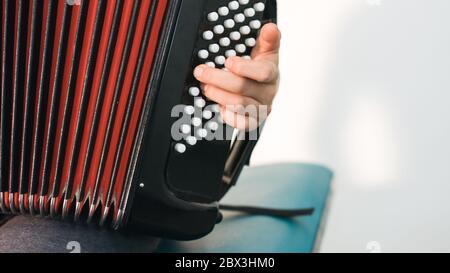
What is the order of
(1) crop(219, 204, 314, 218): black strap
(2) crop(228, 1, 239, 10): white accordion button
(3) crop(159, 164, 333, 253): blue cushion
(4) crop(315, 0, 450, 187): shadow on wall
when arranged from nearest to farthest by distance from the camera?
(2) crop(228, 1, 239, 10): white accordion button
(3) crop(159, 164, 333, 253): blue cushion
(1) crop(219, 204, 314, 218): black strap
(4) crop(315, 0, 450, 187): shadow on wall

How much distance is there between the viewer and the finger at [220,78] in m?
0.75

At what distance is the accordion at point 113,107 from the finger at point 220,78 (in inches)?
0.6

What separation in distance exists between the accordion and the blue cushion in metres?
0.15

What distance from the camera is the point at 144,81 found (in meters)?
0.79

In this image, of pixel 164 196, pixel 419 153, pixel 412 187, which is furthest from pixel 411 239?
pixel 164 196

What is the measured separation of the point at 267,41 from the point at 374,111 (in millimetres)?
1040

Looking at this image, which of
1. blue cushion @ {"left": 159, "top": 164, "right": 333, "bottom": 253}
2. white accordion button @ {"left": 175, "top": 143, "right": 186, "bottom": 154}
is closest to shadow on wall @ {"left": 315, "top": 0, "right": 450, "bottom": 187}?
blue cushion @ {"left": 159, "top": 164, "right": 333, "bottom": 253}

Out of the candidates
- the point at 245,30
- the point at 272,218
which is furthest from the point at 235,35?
the point at 272,218

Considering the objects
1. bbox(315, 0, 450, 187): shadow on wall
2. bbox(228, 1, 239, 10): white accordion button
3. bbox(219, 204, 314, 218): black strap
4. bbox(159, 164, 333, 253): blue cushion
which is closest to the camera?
bbox(228, 1, 239, 10): white accordion button

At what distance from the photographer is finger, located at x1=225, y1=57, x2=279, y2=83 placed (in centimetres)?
76

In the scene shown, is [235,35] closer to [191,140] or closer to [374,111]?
[191,140]

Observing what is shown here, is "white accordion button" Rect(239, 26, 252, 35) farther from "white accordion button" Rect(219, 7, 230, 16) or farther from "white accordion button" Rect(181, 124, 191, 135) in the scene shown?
"white accordion button" Rect(181, 124, 191, 135)

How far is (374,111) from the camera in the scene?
5.67ft
